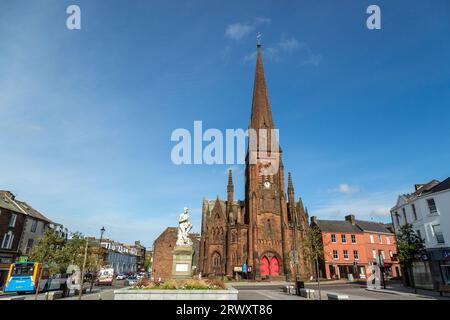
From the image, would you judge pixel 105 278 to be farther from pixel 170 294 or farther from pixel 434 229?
pixel 434 229

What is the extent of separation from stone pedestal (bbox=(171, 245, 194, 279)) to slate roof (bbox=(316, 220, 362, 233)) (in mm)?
38238

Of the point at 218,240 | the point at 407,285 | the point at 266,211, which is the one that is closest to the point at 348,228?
the point at 266,211

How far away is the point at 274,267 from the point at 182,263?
31403 mm

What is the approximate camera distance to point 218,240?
1890 inches

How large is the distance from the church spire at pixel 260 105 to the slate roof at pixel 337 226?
21935 mm

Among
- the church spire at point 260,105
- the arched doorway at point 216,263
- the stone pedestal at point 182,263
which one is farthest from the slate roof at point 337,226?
the stone pedestal at point 182,263

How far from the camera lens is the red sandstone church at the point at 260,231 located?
4303cm

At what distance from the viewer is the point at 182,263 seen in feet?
52.6

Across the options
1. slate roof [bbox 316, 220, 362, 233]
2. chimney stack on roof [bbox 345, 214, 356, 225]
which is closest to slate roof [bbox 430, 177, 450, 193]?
slate roof [bbox 316, 220, 362, 233]

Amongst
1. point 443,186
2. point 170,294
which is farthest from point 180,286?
point 443,186

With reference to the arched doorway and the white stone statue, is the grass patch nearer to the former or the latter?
the white stone statue

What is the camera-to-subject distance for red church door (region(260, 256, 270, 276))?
42.7m
